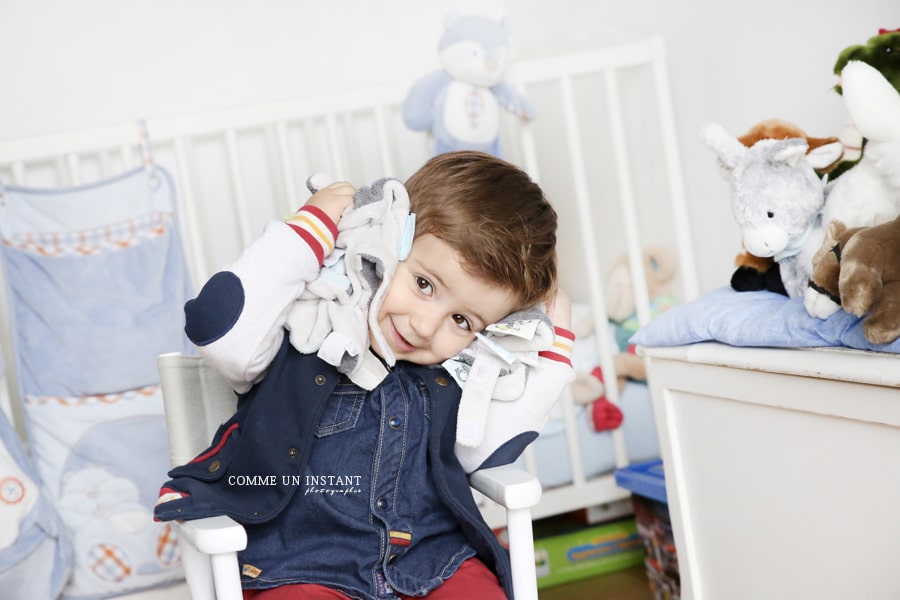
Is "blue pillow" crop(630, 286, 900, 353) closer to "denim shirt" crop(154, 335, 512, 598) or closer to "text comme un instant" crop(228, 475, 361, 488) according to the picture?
"denim shirt" crop(154, 335, 512, 598)

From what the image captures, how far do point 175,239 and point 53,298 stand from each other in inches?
9.1

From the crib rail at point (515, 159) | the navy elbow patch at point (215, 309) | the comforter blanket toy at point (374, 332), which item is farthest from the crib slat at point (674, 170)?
the navy elbow patch at point (215, 309)

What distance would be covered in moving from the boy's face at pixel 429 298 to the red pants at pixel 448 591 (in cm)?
26

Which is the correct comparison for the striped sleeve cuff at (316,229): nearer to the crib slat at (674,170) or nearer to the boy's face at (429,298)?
the boy's face at (429,298)

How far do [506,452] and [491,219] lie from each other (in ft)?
0.91

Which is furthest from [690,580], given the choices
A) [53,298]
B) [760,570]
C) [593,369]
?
[53,298]

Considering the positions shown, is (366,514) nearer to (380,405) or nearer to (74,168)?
(380,405)

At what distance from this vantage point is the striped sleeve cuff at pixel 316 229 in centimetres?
99

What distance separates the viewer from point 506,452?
1055mm

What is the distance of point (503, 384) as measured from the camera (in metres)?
1.07

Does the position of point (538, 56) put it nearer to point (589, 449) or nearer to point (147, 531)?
point (589, 449)

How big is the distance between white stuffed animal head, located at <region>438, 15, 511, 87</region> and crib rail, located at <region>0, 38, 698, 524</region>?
0.27ft

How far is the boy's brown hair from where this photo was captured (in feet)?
3.32

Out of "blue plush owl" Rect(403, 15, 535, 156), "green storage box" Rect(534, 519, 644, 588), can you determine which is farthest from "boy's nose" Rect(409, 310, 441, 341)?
"green storage box" Rect(534, 519, 644, 588)
